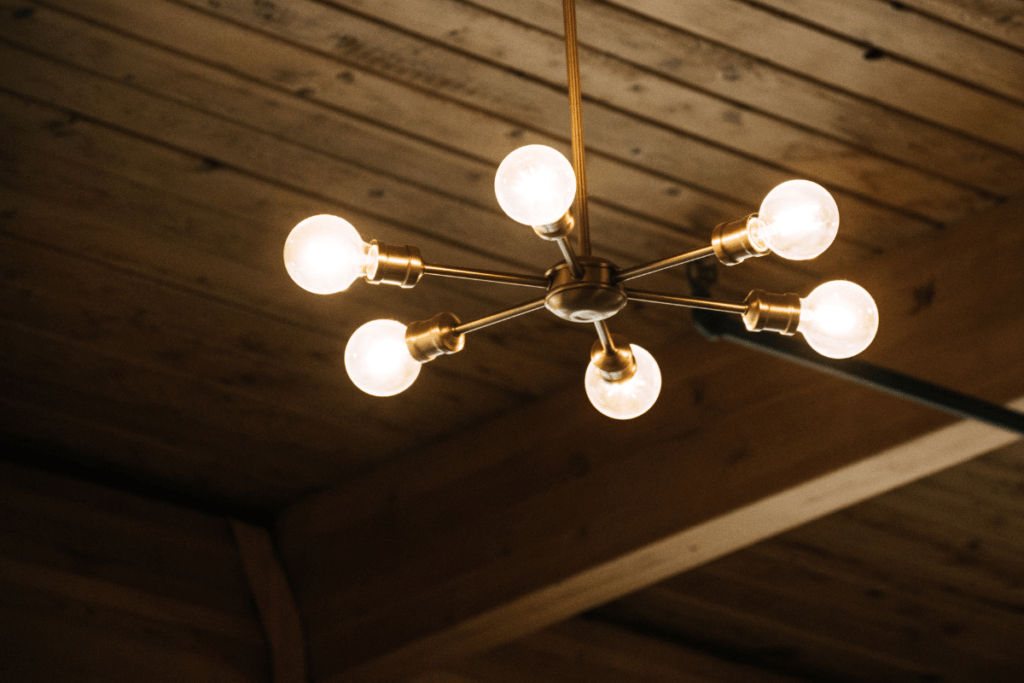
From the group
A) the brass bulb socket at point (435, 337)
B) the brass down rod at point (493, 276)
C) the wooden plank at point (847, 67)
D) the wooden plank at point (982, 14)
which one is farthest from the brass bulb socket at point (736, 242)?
the wooden plank at point (982, 14)

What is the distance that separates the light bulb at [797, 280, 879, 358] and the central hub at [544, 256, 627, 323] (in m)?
0.30

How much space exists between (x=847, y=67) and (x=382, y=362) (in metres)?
1.19

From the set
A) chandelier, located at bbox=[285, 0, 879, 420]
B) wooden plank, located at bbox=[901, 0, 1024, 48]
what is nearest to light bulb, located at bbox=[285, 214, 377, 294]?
chandelier, located at bbox=[285, 0, 879, 420]

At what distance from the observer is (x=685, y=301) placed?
149 cm

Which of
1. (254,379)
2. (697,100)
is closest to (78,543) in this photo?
(254,379)

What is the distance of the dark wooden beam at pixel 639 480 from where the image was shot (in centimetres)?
231

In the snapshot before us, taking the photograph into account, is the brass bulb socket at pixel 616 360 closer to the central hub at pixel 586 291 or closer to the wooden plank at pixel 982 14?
the central hub at pixel 586 291

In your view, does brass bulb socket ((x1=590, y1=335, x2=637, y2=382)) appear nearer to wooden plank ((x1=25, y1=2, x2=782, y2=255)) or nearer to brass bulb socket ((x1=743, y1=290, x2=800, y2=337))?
brass bulb socket ((x1=743, y1=290, x2=800, y2=337))

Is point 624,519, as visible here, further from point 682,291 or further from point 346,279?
point 346,279

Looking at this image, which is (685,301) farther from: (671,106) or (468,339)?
(468,339)

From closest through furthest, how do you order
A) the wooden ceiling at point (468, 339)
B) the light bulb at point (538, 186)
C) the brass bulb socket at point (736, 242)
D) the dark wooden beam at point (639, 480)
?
the light bulb at point (538, 186)
the brass bulb socket at point (736, 242)
the wooden ceiling at point (468, 339)
the dark wooden beam at point (639, 480)

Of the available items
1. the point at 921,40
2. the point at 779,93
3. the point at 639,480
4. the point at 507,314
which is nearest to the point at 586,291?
the point at 507,314

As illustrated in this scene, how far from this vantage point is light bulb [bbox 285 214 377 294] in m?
1.47

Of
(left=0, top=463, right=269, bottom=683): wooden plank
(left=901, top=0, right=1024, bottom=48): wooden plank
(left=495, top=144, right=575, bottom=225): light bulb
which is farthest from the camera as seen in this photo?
(left=0, top=463, right=269, bottom=683): wooden plank
